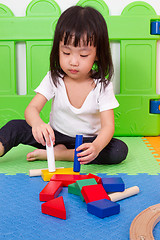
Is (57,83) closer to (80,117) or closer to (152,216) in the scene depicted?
(80,117)

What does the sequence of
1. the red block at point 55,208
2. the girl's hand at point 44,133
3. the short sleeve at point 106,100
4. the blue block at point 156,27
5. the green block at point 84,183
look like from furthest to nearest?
1. the blue block at point 156,27
2. the short sleeve at point 106,100
3. the girl's hand at point 44,133
4. the green block at point 84,183
5. the red block at point 55,208

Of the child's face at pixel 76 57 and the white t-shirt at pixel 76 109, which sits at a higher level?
the child's face at pixel 76 57

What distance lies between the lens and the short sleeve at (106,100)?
1026 millimetres

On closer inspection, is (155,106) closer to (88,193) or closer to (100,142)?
(100,142)

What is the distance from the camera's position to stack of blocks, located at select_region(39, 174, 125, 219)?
649 mm

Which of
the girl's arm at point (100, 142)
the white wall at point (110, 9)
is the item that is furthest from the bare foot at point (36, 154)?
the white wall at point (110, 9)

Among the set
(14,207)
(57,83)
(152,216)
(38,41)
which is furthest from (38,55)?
(152,216)

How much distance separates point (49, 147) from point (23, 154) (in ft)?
1.06

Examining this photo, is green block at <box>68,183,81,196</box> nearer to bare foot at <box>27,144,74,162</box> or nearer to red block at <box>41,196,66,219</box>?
red block at <box>41,196,66,219</box>

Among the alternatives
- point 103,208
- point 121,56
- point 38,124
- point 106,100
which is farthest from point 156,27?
point 103,208

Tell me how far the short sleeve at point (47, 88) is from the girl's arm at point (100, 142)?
0.62ft

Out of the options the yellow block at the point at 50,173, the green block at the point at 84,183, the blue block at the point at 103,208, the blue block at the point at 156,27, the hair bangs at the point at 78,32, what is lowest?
the blue block at the point at 103,208

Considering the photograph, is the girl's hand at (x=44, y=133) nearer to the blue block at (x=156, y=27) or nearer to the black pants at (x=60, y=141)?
the black pants at (x=60, y=141)

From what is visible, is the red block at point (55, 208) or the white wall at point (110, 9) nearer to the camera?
the red block at point (55, 208)
